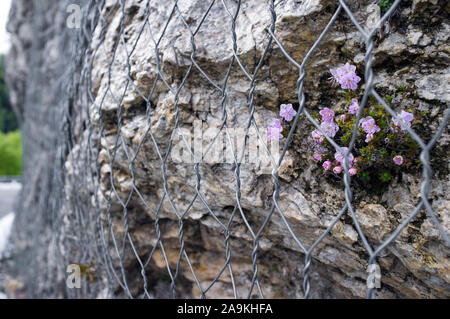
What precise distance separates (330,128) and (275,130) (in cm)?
13

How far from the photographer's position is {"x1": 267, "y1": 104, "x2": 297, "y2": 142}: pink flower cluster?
79cm

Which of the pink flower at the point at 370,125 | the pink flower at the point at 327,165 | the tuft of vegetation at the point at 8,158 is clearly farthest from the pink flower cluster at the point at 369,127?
the tuft of vegetation at the point at 8,158

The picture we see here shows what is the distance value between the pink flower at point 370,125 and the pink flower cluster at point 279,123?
0.17 m

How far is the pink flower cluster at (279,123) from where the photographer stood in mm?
794

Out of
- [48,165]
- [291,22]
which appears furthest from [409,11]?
[48,165]

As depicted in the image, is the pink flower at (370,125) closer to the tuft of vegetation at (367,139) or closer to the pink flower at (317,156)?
the tuft of vegetation at (367,139)

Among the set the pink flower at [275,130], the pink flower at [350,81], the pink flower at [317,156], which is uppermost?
the pink flower at [350,81]

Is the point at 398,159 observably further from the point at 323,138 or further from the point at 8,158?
the point at 8,158

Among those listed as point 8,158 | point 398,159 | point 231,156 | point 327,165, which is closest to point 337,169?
point 327,165

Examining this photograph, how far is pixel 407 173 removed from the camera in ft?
2.34

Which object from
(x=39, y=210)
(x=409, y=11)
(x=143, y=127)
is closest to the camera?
(x=409, y=11)

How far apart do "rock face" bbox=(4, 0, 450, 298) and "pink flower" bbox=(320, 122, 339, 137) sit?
2.9 inches

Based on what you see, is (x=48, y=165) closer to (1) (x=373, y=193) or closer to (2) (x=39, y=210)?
(2) (x=39, y=210)
